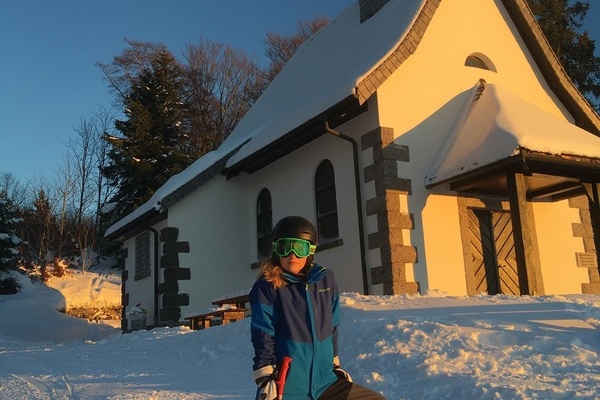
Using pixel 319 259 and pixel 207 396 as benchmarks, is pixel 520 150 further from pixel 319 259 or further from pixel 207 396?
→ pixel 207 396

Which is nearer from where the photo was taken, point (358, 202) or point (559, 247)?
point (358, 202)

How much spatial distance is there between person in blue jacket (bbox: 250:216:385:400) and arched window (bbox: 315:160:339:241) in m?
8.67

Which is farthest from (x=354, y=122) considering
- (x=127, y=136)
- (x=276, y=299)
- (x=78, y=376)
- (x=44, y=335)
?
(x=127, y=136)

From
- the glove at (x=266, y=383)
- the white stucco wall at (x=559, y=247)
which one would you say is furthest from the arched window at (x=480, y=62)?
the glove at (x=266, y=383)

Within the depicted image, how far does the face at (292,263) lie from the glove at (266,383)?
1.65 feet

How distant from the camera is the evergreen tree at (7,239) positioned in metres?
24.8

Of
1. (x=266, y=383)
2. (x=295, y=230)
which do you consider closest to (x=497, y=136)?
(x=295, y=230)

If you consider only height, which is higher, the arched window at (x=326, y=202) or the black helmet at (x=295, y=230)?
the arched window at (x=326, y=202)

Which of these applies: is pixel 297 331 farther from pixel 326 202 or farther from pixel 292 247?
pixel 326 202

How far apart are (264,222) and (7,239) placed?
15.5 meters

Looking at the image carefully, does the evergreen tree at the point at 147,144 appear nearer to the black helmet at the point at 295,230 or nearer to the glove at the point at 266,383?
the black helmet at the point at 295,230

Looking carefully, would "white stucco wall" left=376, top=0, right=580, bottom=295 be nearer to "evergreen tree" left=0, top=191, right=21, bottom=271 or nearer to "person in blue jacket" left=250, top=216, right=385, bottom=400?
"person in blue jacket" left=250, top=216, right=385, bottom=400

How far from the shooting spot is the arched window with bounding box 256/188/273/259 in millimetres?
14328

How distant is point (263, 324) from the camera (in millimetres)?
3023
